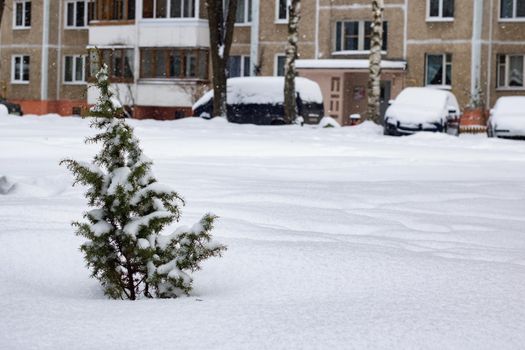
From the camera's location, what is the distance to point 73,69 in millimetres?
54094

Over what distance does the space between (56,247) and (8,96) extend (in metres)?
51.9

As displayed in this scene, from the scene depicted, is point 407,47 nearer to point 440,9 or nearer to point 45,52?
point 440,9

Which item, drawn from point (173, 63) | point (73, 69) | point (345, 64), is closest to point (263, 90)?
point (345, 64)

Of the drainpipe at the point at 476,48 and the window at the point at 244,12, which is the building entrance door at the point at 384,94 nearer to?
the drainpipe at the point at 476,48

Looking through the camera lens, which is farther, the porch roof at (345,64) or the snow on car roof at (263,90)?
the porch roof at (345,64)

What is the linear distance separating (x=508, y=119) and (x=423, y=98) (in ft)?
10.1

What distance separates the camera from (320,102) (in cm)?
3512

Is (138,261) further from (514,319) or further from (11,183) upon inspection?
(11,183)

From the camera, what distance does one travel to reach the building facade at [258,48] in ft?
139

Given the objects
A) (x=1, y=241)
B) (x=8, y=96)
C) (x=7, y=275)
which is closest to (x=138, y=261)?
(x=7, y=275)

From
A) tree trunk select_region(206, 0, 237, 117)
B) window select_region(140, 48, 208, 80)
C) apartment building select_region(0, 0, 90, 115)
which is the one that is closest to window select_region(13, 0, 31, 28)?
apartment building select_region(0, 0, 90, 115)

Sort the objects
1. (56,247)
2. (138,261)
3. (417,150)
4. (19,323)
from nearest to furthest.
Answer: (19,323)
(138,261)
(56,247)
(417,150)

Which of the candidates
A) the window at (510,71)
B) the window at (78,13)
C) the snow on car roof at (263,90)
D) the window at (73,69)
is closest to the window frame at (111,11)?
the window at (78,13)

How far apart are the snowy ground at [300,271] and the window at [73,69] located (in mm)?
43530
